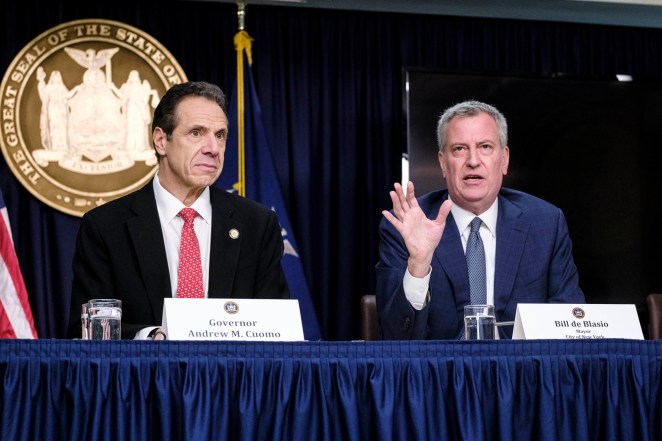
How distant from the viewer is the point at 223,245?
2.97m

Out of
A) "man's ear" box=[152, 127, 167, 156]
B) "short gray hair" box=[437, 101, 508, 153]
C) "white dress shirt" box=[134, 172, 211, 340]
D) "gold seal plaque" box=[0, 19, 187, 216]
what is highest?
"gold seal plaque" box=[0, 19, 187, 216]

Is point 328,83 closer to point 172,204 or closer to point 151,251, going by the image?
point 172,204

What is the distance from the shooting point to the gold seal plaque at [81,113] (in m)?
5.12

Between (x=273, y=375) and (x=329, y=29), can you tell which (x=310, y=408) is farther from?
(x=329, y=29)

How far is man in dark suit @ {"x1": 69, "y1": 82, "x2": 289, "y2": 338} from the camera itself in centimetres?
288

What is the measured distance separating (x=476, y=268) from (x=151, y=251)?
98cm

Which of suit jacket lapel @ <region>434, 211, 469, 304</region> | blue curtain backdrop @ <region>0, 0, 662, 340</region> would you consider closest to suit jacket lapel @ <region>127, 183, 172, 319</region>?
suit jacket lapel @ <region>434, 211, 469, 304</region>

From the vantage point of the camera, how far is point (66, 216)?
17.1ft

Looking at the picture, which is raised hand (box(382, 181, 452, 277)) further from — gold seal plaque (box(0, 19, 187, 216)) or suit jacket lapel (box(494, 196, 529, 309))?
gold seal plaque (box(0, 19, 187, 216))

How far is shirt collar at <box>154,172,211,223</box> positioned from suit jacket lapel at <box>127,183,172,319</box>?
0.03 metres

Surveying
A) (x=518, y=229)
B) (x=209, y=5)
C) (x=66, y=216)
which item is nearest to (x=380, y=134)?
(x=209, y=5)

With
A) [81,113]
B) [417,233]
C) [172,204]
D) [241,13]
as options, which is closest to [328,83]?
[241,13]

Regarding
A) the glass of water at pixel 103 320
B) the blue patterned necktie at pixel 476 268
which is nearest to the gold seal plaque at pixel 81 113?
the blue patterned necktie at pixel 476 268

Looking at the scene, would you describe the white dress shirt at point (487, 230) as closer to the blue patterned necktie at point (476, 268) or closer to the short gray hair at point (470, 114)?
the blue patterned necktie at point (476, 268)
